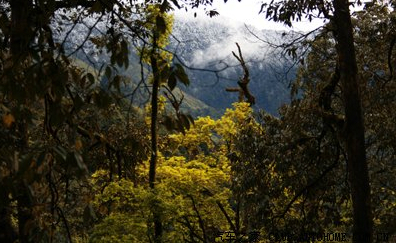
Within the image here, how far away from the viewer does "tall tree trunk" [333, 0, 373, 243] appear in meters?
6.52

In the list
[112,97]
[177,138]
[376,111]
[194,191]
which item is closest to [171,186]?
[194,191]

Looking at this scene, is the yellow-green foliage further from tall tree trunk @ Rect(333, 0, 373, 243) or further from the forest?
tall tree trunk @ Rect(333, 0, 373, 243)

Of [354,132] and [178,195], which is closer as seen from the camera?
[354,132]

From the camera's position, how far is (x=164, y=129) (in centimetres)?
691

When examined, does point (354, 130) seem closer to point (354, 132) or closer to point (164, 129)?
point (354, 132)

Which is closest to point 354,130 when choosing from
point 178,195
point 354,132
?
point 354,132

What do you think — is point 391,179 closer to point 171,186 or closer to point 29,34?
point 171,186

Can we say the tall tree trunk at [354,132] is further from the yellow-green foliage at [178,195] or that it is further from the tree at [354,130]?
the yellow-green foliage at [178,195]

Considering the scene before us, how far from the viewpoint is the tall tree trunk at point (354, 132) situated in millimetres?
6516

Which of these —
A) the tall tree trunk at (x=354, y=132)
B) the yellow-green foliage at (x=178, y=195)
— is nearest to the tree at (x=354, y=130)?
the tall tree trunk at (x=354, y=132)

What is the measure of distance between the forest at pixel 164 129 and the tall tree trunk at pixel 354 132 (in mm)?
15

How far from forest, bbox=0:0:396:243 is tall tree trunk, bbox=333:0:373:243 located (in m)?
0.02

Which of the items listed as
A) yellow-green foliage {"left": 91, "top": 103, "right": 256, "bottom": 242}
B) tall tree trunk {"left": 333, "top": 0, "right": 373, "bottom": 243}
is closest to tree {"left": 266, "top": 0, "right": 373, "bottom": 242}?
tall tree trunk {"left": 333, "top": 0, "right": 373, "bottom": 243}

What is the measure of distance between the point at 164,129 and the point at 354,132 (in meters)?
2.75
